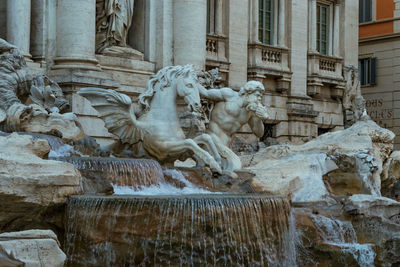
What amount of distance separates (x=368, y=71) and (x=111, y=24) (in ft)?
46.1

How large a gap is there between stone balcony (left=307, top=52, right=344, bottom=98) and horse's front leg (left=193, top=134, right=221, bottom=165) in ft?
35.4

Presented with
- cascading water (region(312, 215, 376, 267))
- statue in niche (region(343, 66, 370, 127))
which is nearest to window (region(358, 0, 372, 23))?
statue in niche (region(343, 66, 370, 127))

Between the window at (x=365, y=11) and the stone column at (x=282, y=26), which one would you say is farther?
the window at (x=365, y=11)

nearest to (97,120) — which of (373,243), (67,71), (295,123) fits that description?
(67,71)

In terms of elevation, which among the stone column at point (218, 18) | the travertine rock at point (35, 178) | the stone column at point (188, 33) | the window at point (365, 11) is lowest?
the travertine rock at point (35, 178)

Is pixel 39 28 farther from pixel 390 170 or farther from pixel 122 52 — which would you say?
pixel 390 170

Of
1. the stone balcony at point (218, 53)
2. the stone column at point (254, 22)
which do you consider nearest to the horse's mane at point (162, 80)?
the stone balcony at point (218, 53)

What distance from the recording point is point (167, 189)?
1336 centimetres

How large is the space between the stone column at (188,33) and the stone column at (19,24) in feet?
14.1

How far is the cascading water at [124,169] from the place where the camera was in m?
12.7

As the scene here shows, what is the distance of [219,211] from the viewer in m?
11.1

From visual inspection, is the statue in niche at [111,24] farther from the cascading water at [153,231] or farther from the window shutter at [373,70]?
the window shutter at [373,70]

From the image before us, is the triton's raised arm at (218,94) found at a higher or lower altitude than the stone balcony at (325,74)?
lower

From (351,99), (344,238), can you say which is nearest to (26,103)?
(344,238)
